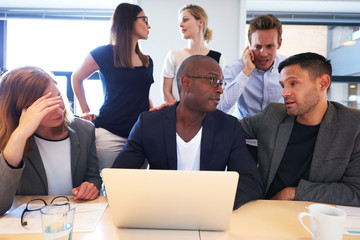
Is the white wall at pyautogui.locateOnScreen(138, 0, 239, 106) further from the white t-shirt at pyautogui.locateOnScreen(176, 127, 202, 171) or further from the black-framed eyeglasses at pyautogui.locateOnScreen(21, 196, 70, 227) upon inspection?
the black-framed eyeglasses at pyautogui.locateOnScreen(21, 196, 70, 227)

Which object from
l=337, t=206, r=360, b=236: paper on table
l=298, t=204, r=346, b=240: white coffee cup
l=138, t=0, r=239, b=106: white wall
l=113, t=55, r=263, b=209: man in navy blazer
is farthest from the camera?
l=138, t=0, r=239, b=106: white wall

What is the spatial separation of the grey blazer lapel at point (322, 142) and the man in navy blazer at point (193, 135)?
0.30 metres

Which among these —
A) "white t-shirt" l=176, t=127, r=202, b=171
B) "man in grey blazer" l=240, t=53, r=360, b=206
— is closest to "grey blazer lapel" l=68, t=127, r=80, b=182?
"white t-shirt" l=176, t=127, r=202, b=171

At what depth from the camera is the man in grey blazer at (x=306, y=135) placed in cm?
135

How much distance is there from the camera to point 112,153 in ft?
6.28

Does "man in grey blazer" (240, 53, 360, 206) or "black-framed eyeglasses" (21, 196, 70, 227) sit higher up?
"man in grey blazer" (240, 53, 360, 206)

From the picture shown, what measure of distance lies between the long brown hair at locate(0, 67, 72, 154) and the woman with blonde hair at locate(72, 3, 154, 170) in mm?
593

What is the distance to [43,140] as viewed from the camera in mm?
1448

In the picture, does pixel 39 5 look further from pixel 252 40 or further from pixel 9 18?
pixel 252 40

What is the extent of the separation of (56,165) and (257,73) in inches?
60.3

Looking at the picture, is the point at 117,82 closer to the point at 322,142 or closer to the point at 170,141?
the point at 170,141

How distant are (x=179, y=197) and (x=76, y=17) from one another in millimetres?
3884

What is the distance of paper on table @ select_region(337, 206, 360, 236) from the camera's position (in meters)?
0.92

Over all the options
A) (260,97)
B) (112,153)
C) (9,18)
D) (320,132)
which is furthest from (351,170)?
(9,18)
